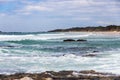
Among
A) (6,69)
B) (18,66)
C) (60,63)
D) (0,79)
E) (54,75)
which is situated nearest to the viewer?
(0,79)

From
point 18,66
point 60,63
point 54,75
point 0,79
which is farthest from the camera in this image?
point 60,63

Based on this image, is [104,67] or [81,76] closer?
[81,76]

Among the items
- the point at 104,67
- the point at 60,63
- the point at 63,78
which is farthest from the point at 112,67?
the point at 63,78

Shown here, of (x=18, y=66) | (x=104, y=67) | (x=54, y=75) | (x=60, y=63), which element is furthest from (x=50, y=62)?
(x=54, y=75)

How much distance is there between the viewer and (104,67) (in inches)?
829

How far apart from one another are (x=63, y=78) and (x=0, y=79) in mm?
2321

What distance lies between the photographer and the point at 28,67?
21828 mm

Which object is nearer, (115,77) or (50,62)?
(115,77)

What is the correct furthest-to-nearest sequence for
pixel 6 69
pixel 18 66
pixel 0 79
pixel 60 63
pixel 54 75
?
pixel 60 63 < pixel 18 66 < pixel 6 69 < pixel 54 75 < pixel 0 79

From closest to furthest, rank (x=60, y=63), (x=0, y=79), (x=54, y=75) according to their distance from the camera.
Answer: (x=0, y=79), (x=54, y=75), (x=60, y=63)

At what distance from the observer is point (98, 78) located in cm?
1638

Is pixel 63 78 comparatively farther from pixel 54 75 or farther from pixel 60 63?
pixel 60 63

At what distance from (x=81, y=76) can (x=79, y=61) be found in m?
7.85

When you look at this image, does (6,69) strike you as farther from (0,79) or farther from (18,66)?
(0,79)
